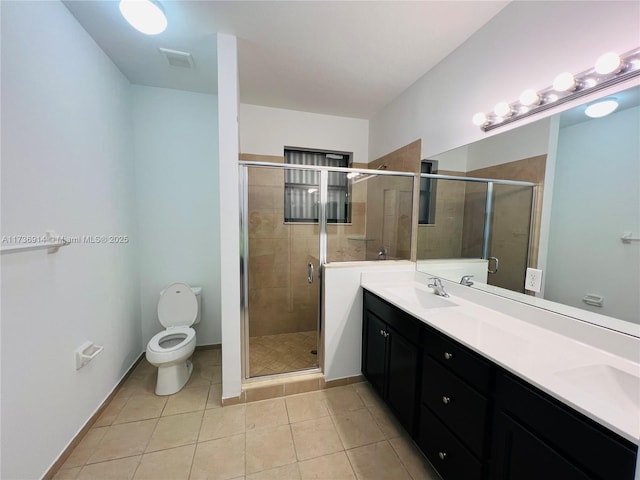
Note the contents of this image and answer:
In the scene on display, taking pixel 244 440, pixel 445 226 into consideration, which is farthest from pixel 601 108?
pixel 244 440

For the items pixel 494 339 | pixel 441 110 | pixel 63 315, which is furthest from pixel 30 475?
pixel 441 110

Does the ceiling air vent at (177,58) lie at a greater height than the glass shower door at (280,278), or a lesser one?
greater

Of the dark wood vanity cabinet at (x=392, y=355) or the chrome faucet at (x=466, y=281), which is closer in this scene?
the dark wood vanity cabinet at (x=392, y=355)

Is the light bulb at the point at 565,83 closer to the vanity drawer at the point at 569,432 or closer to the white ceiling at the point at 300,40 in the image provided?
the white ceiling at the point at 300,40

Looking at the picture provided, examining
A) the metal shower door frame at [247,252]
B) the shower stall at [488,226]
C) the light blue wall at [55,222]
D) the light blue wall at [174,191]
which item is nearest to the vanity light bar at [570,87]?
the shower stall at [488,226]

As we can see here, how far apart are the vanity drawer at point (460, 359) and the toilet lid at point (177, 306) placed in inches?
81.1

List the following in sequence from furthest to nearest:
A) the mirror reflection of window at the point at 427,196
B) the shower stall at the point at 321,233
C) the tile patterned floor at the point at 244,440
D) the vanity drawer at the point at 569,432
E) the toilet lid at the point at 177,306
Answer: the toilet lid at the point at 177,306
the mirror reflection of window at the point at 427,196
the shower stall at the point at 321,233
the tile patterned floor at the point at 244,440
the vanity drawer at the point at 569,432

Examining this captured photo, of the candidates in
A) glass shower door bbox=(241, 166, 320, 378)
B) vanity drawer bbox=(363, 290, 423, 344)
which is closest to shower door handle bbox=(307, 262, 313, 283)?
glass shower door bbox=(241, 166, 320, 378)

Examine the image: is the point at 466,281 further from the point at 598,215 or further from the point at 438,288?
the point at 598,215

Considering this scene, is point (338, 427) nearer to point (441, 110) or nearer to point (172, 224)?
point (172, 224)

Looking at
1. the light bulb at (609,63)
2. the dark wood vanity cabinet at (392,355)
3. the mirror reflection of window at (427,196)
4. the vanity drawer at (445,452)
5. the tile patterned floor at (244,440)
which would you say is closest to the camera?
the light bulb at (609,63)

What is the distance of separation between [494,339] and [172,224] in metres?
2.74

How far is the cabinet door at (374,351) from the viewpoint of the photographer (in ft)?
6.15

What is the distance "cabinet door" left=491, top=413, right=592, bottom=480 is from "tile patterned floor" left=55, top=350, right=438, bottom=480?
0.63 metres
